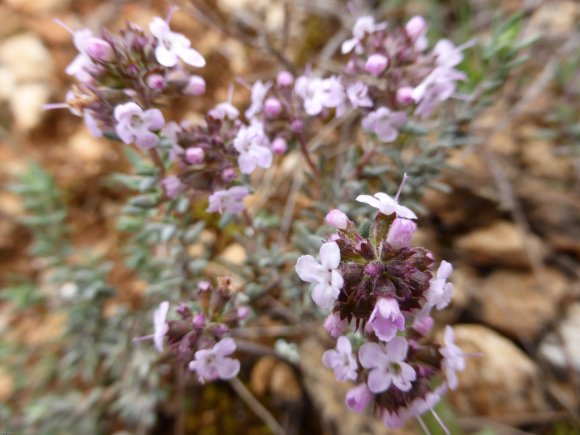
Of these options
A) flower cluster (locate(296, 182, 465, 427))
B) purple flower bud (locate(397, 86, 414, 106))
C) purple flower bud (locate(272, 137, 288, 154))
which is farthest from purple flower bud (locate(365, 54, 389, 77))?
flower cluster (locate(296, 182, 465, 427))

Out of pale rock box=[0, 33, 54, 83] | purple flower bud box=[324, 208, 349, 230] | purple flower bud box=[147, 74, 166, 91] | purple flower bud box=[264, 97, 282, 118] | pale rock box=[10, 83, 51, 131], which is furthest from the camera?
pale rock box=[0, 33, 54, 83]

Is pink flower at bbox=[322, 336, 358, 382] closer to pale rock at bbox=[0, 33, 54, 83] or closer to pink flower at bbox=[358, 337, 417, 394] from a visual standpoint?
pink flower at bbox=[358, 337, 417, 394]

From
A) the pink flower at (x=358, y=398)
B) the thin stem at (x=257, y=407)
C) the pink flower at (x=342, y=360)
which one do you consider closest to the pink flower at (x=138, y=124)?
the pink flower at (x=342, y=360)

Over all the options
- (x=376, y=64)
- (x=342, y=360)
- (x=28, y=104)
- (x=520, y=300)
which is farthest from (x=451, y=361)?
Result: (x=28, y=104)

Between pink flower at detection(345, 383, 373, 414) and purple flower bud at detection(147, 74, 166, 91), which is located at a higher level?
purple flower bud at detection(147, 74, 166, 91)

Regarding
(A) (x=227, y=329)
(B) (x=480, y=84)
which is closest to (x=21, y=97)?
(A) (x=227, y=329)

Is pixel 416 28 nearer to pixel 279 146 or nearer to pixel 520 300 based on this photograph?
pixel 279 146

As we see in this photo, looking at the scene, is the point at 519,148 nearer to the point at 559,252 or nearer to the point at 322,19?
the point at 559,252
